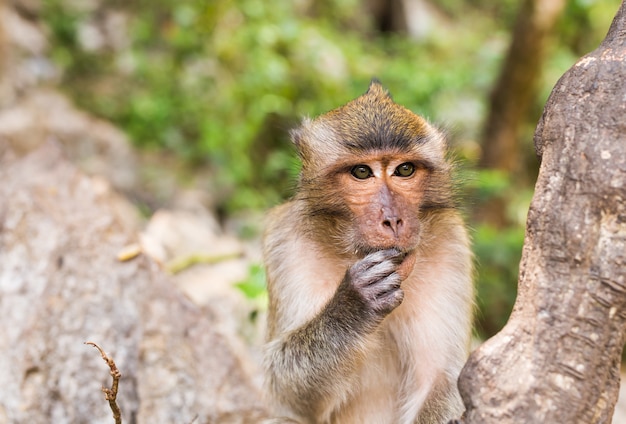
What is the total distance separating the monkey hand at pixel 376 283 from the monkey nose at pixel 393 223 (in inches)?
3.2

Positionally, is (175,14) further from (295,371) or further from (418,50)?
(295,371)

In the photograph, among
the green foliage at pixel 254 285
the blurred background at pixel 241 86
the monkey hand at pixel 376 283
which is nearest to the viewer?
the monkey hand at pixel 376 283

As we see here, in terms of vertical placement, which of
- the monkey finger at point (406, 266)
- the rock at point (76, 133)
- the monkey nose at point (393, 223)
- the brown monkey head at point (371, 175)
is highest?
the rock at point (76, 133)

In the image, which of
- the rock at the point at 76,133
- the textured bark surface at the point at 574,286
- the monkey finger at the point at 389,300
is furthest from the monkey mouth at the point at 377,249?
the rock at the point at 76,133

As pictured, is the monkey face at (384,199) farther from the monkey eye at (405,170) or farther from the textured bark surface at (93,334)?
the textured bark surface at (93,334)

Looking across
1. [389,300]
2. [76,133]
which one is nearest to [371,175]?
[389,300]

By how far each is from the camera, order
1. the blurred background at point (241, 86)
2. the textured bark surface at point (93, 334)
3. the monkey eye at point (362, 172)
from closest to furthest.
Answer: the monkey eye at point (362, 172) → the textured bark surface at point (93, 334) → the blurred background at point (241, 86)

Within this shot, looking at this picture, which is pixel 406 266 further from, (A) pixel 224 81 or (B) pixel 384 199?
(A) pixel 224 81

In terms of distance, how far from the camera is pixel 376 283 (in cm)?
272

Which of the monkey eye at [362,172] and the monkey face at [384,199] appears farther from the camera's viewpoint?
the monkey eye at [362,172]

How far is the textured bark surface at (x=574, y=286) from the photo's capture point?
2.04 meters

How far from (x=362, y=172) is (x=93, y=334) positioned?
82.1 inches

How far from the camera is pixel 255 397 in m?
4.40

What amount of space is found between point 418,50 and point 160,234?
8910mm
